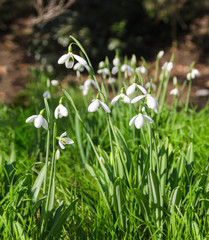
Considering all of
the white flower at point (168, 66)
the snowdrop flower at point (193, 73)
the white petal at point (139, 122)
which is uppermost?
the white petal at point (139, 122)

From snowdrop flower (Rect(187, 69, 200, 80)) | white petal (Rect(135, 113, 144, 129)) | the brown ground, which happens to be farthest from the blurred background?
white petal (Rect(135, 113, 144, 129))

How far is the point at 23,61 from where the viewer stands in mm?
5391

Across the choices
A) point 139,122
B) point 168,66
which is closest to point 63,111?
point 139,122

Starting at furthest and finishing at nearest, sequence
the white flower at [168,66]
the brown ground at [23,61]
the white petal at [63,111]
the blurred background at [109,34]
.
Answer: the blurred background at [109,34] < the brown ground at [23,61] < the white flower at [168,66] < the white petal at [63,111]

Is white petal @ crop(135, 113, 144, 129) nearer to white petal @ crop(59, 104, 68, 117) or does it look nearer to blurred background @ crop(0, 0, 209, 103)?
white petal @ crop(59, 104, 68, 117)

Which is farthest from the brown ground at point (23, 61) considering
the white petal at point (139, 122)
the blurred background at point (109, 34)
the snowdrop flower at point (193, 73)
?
the white petal at point (139, 122)

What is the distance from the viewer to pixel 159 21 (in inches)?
226

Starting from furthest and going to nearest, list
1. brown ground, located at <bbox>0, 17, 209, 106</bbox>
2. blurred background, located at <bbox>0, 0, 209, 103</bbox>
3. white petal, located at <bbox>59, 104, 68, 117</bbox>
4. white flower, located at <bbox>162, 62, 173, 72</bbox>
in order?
blurred background, located at <bbox>0, 0, 209, 103</bbox> → brown ground, located at <bbox>0, 17, 209, 106</bbox> → white flower, located at <bbox>162, 62, 173, 72</bbox> → white petal, located at <bbox>59, 104, 68, 117</bbox>

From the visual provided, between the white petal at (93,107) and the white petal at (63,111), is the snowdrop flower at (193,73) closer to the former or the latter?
the white petal at (93,107)

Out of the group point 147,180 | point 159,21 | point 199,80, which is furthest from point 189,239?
point 159,21

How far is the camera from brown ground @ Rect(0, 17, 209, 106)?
453 centimetres

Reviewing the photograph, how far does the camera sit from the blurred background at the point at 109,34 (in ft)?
15.6

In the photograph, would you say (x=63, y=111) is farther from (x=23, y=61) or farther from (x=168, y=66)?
(x=23, y=61)

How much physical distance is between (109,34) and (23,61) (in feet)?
4.89
